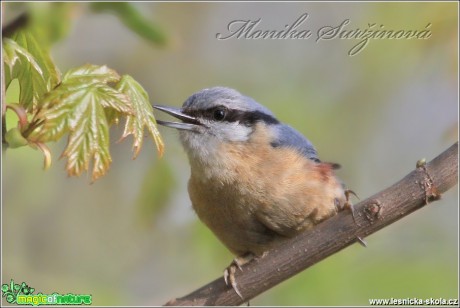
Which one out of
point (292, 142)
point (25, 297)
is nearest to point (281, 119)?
point (292, 142)

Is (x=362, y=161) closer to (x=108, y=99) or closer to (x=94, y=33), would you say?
(x=94, y=33)

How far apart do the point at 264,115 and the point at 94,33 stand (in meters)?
2.28

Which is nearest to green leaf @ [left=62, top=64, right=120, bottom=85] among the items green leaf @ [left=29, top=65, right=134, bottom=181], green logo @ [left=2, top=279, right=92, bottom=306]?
green leaf @ [left=29, top=65, right=134, bottom=181]

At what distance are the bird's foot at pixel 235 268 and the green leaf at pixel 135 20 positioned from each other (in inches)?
53.1

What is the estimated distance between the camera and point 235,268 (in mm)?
2979

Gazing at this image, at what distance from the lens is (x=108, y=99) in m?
1.91

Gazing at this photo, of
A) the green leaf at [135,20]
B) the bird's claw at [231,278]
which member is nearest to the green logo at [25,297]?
the bird's claw at [231,278]

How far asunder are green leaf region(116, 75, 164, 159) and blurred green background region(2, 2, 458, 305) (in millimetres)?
1368

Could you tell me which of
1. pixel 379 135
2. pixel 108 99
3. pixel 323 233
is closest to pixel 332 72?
pixel 379 135

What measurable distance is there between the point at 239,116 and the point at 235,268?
2.50 ft

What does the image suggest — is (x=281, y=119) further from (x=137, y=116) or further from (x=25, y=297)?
(x=137, y=116)

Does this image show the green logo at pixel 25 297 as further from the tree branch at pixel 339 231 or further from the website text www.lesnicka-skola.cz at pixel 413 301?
the website text www.lesnicka-skola.cz at pixel 413 301

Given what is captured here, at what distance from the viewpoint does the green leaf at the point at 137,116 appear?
196 centimetres

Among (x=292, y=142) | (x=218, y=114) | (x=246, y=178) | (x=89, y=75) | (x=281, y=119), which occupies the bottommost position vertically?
(x=89, y=75)
